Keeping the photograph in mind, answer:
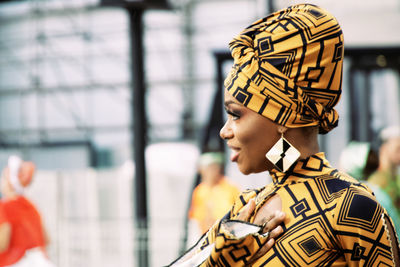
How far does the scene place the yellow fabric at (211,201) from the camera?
15.8 ft

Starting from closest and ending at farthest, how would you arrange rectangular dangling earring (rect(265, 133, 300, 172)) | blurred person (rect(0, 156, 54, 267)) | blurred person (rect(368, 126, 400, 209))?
rectangular dangling earring (rect(265, 133, 300, 172))
blurred person (rect(368, 126, 400, 209))
blurred person (rect(0, 156, 54, 267))

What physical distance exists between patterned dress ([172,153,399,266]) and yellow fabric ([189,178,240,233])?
3.58m

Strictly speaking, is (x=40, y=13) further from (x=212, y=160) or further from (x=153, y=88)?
(x=212, y=160)

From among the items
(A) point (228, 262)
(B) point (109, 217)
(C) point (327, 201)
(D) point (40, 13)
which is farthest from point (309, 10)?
(D) point (40, 13)

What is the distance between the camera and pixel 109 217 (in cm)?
902

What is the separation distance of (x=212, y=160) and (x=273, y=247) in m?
4.12

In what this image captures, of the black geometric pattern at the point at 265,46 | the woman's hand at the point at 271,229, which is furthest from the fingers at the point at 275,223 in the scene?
the black geometric pattern at the point at 265,46

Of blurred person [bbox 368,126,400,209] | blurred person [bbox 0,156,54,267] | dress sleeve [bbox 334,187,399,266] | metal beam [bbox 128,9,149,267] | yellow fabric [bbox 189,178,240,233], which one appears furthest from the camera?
yellow fabric [bbox 189,178,240,233]

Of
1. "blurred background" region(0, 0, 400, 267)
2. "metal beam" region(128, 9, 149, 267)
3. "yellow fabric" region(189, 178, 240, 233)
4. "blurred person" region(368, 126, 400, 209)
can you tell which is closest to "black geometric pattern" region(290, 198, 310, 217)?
"blurred person" region(368, 126, 400, 209)

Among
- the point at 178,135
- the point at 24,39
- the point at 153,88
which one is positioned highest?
the point at 24,39

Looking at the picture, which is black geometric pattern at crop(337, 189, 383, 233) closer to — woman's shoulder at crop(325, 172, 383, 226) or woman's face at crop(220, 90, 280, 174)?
woman's shoulder at crop(325, 172, 383, 226)

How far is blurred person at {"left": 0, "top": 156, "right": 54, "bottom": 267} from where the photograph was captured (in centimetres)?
415

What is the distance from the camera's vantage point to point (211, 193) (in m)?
5.03

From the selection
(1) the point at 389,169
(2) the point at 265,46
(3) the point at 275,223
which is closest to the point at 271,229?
(3) the point at 275,223
